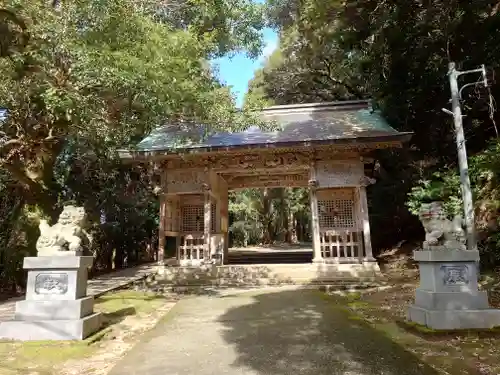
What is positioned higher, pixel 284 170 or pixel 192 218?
pixel 284 170

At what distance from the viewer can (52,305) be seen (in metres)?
4.93

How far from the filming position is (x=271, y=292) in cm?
871

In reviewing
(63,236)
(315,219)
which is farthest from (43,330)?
(315,219)

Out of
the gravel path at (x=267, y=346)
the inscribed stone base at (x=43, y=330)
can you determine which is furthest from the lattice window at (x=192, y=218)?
the inscribed stone base at (x=43, y=330)

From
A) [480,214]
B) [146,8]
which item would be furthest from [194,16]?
[480,214]

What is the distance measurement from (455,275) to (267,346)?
2761mm

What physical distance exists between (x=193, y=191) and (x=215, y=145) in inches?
68.1

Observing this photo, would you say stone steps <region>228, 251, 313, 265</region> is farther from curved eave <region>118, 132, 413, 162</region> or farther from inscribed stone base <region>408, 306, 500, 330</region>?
inscribed stone base <region>408, 306, 500, 330</region>

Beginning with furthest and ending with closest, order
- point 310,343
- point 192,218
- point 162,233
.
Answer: point 192,218 → point 162,233 → point 310,343

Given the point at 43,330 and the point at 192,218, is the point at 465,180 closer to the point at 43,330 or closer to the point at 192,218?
the point at 43,330

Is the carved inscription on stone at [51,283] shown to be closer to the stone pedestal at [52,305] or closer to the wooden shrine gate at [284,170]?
the stone pedestal at [52,305]

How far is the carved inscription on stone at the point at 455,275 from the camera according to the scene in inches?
194

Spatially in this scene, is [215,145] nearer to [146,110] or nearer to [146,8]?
[146,110]

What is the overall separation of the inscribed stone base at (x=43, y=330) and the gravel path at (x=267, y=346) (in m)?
0.89
